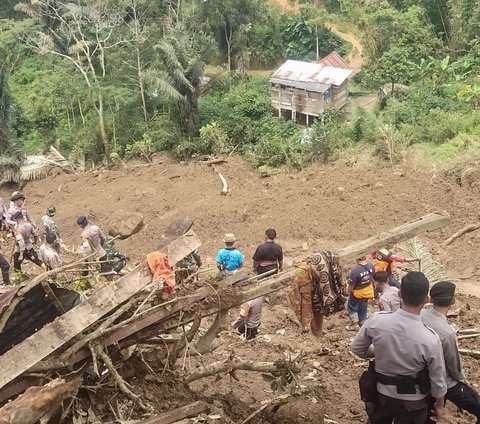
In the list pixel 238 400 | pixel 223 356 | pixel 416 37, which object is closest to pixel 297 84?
pixel 416 37

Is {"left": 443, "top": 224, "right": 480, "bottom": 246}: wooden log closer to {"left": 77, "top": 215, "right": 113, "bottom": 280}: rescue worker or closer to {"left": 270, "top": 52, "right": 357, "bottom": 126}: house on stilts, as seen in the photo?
{"left": 77, "top": 215, "right": 113, "bottom": 280}: rescue worker

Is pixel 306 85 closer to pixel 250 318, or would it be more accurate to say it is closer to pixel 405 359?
pixel 250 318

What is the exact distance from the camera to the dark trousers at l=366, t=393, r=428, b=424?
14.8 ft

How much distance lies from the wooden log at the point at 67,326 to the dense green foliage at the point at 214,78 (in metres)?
12.6

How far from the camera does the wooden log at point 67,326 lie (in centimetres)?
441

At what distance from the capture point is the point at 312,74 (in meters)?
24.5

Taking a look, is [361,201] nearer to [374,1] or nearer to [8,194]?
[8,194]

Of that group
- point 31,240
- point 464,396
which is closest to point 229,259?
point 464,396

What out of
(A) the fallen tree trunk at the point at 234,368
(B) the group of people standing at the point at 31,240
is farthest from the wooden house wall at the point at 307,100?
(A) the fallen tree trunk at the point at 234,368

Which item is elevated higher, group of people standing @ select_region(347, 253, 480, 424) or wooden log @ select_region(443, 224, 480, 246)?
group of people standing @ select_region(347, 253, 480, 424)

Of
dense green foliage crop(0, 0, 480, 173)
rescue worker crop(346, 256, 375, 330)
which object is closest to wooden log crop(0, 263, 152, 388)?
rescue worker crop(346, 256, 375, 330)

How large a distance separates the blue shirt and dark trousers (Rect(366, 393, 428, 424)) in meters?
3.73

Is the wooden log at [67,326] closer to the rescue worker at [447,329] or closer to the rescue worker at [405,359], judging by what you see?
the rescue worker at [405,359]

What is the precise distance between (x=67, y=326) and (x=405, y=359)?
7.96 feet
